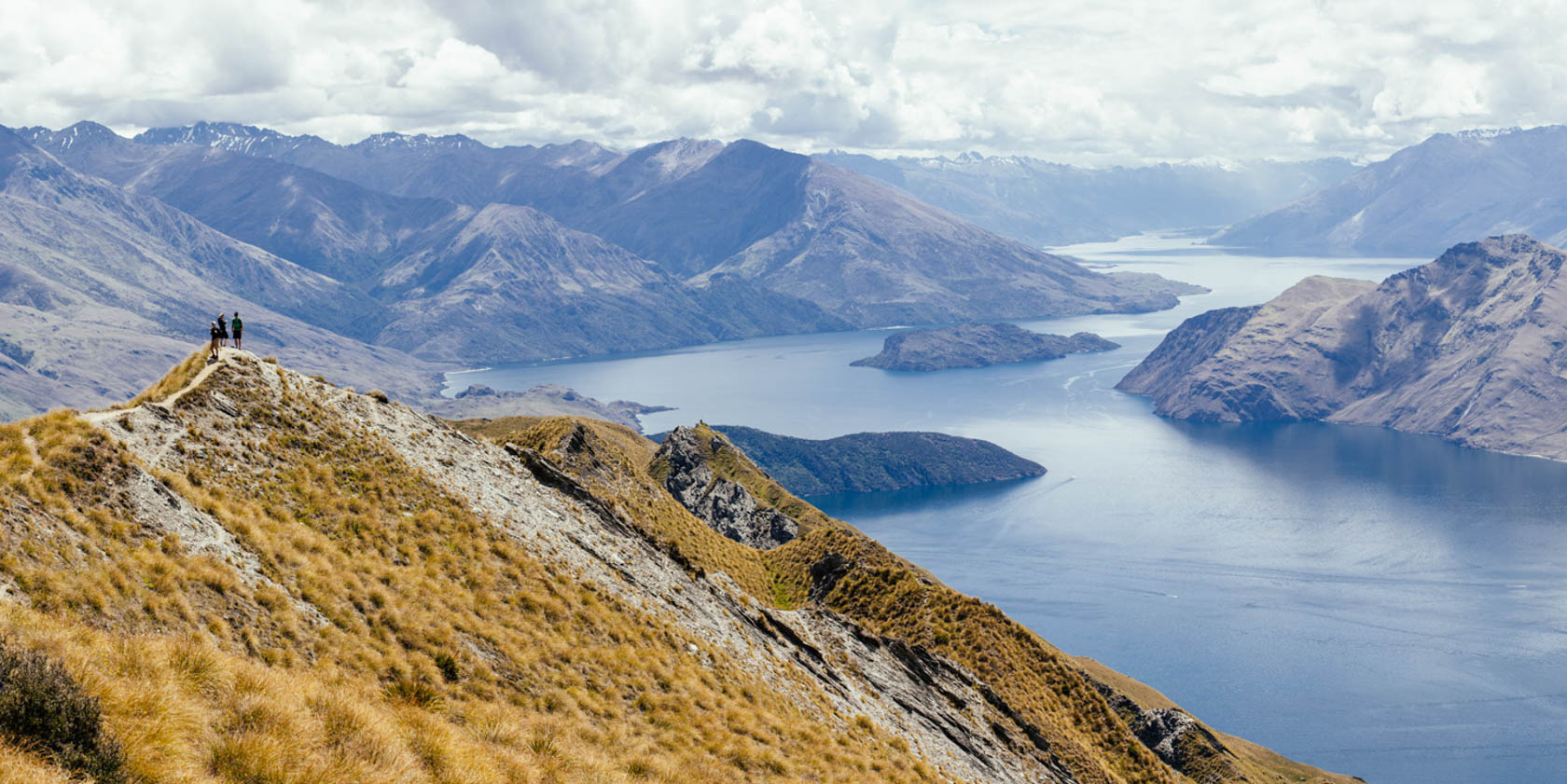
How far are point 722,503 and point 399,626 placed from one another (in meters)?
97.1

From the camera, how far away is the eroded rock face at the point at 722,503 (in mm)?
121188

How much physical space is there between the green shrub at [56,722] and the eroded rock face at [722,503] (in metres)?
102

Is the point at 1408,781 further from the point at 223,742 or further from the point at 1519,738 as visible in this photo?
the point at 223,742

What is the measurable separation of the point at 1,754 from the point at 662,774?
14.9 m

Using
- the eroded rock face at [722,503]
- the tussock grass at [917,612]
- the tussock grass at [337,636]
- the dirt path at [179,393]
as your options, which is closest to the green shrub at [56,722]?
the tussock grass at [337,636]

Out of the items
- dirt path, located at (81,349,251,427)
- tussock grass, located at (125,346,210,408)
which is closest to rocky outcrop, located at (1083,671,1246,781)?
dirt path, located at (81,349,251,427)

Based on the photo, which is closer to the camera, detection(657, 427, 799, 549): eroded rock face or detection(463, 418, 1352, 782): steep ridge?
detection(463, 418, 1352, 782): steep ridge

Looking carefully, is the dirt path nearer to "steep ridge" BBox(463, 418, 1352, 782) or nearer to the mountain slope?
the mountain slope

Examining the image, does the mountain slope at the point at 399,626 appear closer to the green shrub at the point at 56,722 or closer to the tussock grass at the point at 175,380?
the tussock grass at the point at 175,380

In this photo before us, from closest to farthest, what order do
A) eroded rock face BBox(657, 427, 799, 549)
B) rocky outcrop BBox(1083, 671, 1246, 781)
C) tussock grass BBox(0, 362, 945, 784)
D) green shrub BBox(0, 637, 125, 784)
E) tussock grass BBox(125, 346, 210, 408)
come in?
green shrub BBox(0, 637, 125, 784), tussock grass BBox(0, 362, 945, 784), tussock grass BBox(125, 346, 210, 408), rocky outcrop BBox(1083, 671, 1246, 781), eroded rock face BBox(657, 427, 799, 549)

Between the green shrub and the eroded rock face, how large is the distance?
102 m

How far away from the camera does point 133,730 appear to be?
16469 mm

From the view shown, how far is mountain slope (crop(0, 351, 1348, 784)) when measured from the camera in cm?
1912

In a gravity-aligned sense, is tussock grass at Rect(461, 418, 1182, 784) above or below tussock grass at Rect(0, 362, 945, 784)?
below
